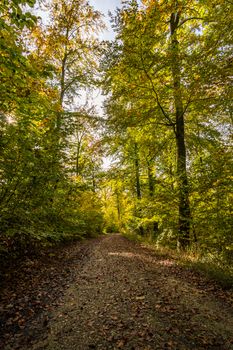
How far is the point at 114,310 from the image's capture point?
374 centimetres

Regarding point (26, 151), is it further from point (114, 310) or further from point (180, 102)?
point (180, 102)

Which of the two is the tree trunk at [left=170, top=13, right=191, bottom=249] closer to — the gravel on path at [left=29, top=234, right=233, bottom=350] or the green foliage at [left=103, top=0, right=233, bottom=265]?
the green foliage at [left=103, top=0, right=233, bottom=265]

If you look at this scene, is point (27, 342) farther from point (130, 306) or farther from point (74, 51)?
point (74, 51)

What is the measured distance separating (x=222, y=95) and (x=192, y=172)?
2.72 m

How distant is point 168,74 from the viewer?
26.5 ft

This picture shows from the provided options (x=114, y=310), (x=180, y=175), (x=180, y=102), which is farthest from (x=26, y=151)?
(x=180, y=102)

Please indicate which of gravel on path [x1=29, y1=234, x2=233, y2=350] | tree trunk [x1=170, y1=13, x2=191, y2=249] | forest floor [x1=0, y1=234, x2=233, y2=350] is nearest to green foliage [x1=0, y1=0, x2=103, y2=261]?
forest floor [x1=0, y1=234, x2=233, y2=350]

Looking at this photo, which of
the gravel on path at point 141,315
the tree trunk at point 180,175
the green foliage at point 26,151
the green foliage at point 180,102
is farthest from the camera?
the tree trunk at point 180,175

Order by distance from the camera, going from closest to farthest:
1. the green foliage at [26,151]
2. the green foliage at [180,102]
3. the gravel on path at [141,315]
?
1. the gravel on path at [141,315]
2. the green foliage at [26,151]
3. the green foliage at [180,102]

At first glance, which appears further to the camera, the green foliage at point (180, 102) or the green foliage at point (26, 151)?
the green foliage at point (180, 102)

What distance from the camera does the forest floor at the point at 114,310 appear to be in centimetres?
289

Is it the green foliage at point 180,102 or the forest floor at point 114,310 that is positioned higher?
the green foliage at point 180,102

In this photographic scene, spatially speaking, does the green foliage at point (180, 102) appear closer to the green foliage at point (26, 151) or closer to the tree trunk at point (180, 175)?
the tree trunk at point (180, 175)

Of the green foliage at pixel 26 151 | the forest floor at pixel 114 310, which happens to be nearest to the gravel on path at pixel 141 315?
the forest floor at pixel 114 310
